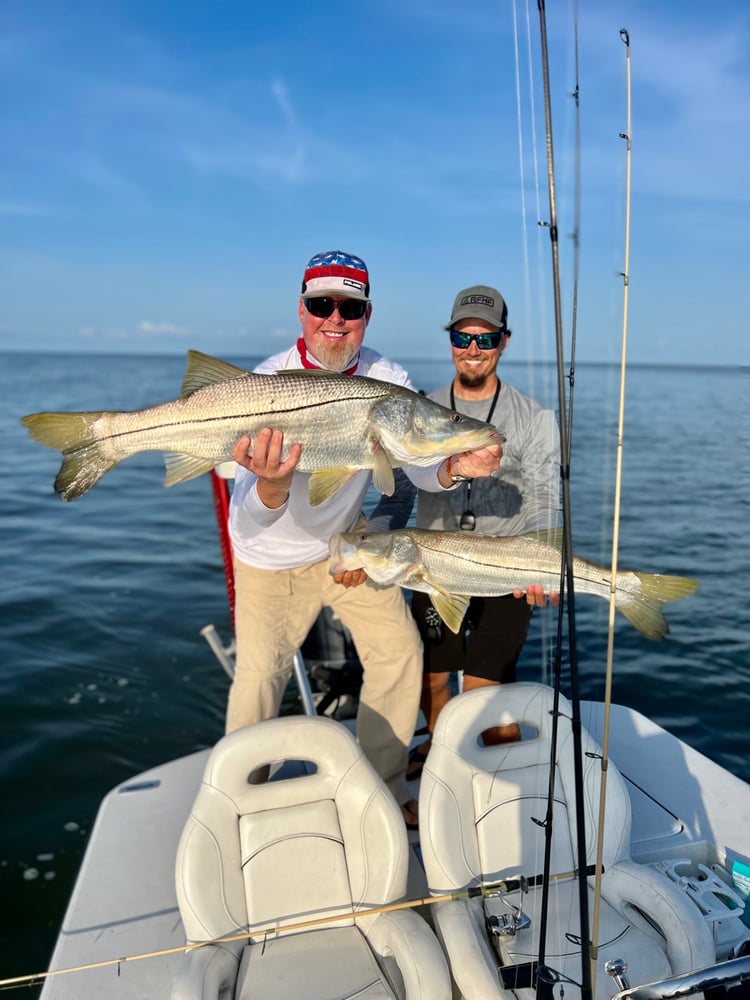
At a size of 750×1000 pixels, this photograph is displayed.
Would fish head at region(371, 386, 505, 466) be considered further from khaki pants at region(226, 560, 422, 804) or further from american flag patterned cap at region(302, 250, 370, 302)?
khaki pants at region(226, 560, 422, 804)

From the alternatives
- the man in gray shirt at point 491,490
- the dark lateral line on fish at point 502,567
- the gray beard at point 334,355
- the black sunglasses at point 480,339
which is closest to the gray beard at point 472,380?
the man in gray shirt at point 491,490

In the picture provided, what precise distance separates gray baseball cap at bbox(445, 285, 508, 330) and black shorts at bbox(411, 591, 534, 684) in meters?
1.71

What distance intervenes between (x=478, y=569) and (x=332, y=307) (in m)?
1.57

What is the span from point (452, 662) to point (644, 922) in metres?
1.92

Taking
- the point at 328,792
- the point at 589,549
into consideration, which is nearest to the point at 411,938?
the point at 328,792

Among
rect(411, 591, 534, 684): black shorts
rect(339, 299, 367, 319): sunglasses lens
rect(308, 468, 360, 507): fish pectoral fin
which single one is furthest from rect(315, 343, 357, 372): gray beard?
rect(411, 591, 534, 684): black shorts

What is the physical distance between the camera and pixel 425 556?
392cm

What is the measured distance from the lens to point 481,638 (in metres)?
4.63

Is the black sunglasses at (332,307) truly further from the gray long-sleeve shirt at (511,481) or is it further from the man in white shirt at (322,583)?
the gray long-sleeve shirt at (511,481)

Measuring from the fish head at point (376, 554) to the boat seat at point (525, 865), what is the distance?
0.72 meters

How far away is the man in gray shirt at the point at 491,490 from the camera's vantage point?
14.4 feet

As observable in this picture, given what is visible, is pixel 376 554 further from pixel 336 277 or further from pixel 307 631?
pixel 336 277

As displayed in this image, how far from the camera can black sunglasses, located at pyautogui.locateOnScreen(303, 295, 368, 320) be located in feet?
12.3

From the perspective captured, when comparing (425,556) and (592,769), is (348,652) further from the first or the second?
(592,769)
